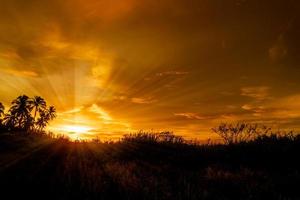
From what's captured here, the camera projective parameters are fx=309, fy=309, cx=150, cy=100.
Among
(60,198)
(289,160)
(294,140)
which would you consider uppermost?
(294,140)

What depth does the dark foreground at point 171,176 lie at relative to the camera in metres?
6.43

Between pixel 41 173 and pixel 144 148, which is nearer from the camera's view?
pixel 41 173

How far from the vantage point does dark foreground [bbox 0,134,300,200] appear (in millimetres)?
6426

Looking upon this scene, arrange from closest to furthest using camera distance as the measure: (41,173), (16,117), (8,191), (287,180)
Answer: (8,191)
(287,180)
(41,173)
(16,117)

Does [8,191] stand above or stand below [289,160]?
below

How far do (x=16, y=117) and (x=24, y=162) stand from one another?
83.2 meters

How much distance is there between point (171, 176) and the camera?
334 inches

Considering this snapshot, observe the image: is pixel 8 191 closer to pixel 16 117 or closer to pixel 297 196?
pixel 297 196

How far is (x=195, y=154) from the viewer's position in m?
12.3

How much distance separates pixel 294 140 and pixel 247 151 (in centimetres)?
222

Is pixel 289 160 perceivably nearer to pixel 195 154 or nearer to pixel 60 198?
pixel 195 154

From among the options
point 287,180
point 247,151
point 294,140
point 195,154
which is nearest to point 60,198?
point 287,180

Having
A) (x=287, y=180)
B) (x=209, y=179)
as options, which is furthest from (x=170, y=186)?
(x=287, y=180)

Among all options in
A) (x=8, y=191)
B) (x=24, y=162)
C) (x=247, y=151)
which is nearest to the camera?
(x=8, y=191)
